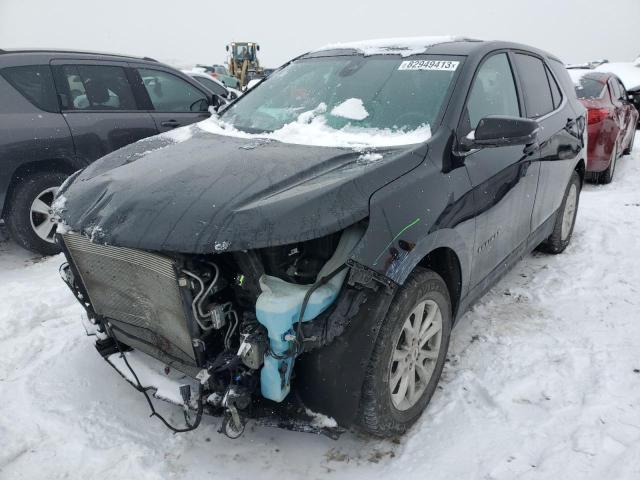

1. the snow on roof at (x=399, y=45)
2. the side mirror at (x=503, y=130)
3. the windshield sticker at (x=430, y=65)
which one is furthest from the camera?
the snow on roof at (x=399, y=45)

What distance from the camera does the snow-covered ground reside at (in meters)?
2.19

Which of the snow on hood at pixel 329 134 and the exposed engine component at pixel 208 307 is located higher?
the snow on hood at pixel 329 134

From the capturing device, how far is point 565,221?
4.40m

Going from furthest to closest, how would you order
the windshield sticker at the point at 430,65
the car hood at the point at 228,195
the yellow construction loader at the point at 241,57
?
the yellow construction loader at the point at 241,57 < the windshield sticker at the point at 430,65 < the car hood at the point at 228,195

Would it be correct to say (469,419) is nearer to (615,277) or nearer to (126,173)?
(126,173)

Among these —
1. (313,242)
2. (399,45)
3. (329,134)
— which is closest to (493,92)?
(399,45)

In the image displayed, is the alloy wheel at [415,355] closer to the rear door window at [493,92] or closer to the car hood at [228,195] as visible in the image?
the car hood at [228,195]

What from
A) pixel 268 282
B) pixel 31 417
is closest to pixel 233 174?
pixel 268 282

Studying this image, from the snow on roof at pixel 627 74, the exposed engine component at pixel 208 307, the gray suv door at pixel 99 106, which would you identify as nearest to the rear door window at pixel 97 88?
the gray suv door at pixel 99 106

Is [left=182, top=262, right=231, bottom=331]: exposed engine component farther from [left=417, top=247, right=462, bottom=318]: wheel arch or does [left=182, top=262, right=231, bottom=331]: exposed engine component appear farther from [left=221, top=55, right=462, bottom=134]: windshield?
[left=221, top=55, right=462, bottom=134]: windshield

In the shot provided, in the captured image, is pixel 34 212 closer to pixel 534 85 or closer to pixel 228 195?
pixel 228 195

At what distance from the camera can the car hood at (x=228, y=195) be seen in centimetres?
182

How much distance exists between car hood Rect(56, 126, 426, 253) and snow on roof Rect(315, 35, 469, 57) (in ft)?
3.43

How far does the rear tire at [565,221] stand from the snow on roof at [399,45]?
5.96 ft
